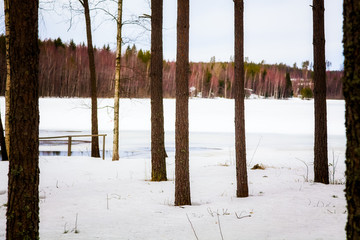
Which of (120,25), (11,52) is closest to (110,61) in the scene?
(120,25)

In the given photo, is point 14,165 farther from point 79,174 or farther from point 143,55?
point 143,55

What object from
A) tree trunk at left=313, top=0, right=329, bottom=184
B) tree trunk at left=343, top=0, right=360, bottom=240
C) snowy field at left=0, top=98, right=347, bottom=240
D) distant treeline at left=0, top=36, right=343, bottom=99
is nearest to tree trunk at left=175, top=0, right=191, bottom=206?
snowy field at left=0, top=98, right=347, bottom=240

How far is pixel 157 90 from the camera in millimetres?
9523

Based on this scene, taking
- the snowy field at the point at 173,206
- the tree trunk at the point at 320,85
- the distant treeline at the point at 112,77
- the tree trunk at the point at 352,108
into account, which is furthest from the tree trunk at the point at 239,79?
the distant treeline at the point at 112,77

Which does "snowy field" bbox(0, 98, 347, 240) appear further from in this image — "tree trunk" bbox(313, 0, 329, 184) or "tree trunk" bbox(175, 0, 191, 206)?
"tree trunk" bbox(175, 0, 191, 206)

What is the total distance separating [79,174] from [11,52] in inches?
323

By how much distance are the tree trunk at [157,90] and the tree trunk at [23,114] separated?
5.99 m

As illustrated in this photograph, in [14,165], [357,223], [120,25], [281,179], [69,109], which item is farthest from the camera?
[69,109]

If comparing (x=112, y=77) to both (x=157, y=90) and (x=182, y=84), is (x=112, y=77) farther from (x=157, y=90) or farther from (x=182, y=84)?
(x=182, y=84)

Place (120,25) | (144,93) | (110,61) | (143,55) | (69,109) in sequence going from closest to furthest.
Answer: (120,25), (69,109), (144,93), (110,61), (143,55)

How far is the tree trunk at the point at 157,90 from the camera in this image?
9375 mm

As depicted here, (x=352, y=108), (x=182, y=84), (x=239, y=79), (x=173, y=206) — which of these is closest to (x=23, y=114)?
(x=352, y=108)

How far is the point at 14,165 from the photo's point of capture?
3.42m

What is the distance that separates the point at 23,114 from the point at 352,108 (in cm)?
289
